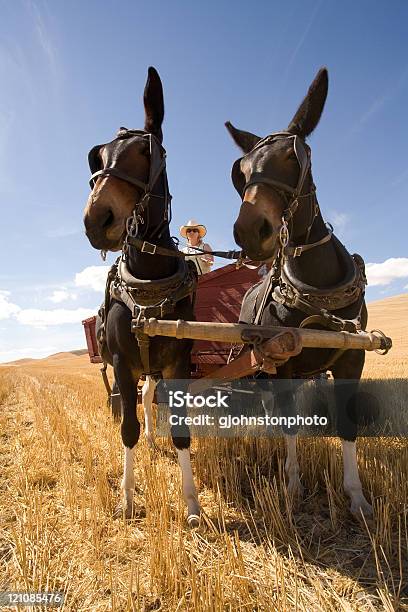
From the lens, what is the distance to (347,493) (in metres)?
3.03

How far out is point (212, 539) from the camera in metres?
2.60

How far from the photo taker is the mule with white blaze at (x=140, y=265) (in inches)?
112

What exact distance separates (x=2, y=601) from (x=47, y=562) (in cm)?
34

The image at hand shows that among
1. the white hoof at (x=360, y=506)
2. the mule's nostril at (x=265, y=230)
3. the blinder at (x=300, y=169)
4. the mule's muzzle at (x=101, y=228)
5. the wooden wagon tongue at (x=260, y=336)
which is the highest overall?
the blinder at (x=300, y=169)

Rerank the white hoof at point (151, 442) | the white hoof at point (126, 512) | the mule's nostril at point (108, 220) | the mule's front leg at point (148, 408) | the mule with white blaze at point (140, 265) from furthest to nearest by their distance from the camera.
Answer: the mule's front leg at point (148, 408), the white hoof at point (151, 442), the white hoof at point (126, 512), the mule with white blaze at point (140, 265), the mule's nostril at point (108, 220)

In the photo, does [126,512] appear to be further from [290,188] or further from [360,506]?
[290,188]

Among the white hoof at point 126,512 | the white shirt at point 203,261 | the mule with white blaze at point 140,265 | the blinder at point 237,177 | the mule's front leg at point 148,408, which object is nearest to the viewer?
the mule with white blaze at point 140,265

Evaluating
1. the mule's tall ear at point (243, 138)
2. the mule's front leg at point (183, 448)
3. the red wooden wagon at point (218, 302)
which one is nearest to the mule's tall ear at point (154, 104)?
the mule's tall ear at point (243, 138)

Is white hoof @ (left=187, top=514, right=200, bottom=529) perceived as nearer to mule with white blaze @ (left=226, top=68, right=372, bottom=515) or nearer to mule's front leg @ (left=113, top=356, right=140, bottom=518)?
mule's front leg @ (left=113, top=356, right=140, bottom=518)

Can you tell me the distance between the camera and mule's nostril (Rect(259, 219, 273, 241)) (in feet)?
8.17

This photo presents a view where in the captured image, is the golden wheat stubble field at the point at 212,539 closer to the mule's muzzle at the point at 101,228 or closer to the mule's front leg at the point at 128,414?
the mule's front leg at the point at 128,414

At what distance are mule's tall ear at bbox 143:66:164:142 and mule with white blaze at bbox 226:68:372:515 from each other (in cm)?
65

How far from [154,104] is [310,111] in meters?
1.38

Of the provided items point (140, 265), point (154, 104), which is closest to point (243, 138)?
point (154, 104)
